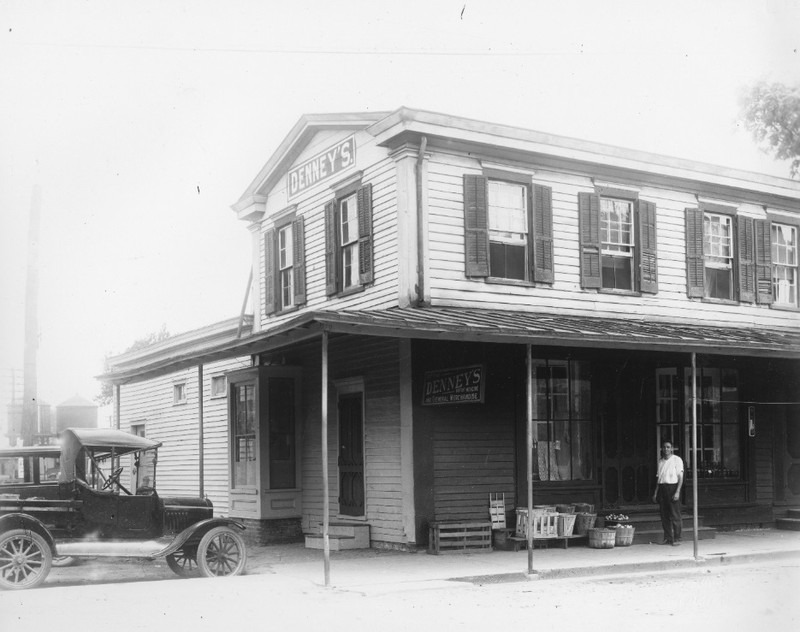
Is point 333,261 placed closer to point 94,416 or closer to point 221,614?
point 221,614

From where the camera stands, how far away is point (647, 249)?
1798 cm

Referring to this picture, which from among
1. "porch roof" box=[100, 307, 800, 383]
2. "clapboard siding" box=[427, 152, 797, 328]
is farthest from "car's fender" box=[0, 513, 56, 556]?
"clapboard siding" box=[427, 152, 797, 328]

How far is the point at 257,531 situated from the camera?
714 inches

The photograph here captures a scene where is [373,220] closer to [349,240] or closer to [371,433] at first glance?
[349,240]

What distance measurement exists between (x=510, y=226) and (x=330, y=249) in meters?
3.29

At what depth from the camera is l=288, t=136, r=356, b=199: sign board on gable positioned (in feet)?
57.5

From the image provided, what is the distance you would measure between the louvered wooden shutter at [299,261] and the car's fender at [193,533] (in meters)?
6.70

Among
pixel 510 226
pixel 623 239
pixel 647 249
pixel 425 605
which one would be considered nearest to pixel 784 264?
pixel 647 249

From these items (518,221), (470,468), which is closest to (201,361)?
(470,468)

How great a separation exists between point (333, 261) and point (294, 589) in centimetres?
735

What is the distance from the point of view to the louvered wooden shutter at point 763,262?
Answer: 19.5m

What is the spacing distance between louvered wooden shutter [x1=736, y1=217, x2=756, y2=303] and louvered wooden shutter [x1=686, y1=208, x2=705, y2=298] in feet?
3.33

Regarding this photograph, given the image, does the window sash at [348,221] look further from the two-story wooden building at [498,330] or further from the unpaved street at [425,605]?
the unpaved street at [425,605]

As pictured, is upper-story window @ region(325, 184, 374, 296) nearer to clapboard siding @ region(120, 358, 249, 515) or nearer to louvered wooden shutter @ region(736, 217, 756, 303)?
clapboard siding @ region(120, 358, 249, 515)
